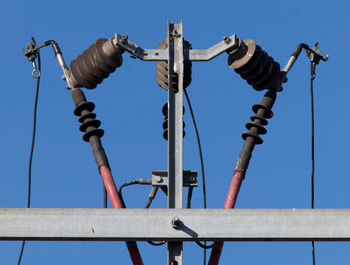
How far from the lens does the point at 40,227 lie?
6504 millimetres

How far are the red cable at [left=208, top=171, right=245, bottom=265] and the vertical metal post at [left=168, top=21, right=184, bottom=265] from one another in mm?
464

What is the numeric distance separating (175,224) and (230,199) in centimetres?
105

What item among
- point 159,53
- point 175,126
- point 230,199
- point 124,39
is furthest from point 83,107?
point 230,199

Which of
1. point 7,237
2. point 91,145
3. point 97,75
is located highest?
point 97,75

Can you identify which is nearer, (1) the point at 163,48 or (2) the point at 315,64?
(1) the point at 163,48

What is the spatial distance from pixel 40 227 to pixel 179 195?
3.88ft

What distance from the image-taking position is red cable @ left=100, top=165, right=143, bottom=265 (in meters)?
7.28

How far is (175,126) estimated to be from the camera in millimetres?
7422

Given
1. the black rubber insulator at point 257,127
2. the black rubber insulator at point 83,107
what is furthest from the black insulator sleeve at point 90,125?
the black rubber insulator at point 257,127

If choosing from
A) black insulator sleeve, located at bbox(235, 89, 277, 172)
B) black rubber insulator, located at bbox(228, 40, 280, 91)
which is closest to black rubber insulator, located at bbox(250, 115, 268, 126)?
black insulator sleeve, located at bbox(235, 89, 277, 172)

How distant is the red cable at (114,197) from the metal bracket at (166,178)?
356mm

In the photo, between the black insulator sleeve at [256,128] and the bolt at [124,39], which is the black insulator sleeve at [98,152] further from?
the black insulator sleeve at [256,128]

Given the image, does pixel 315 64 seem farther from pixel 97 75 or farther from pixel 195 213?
pixel 195 213

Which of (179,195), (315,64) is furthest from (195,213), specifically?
(315,64)
